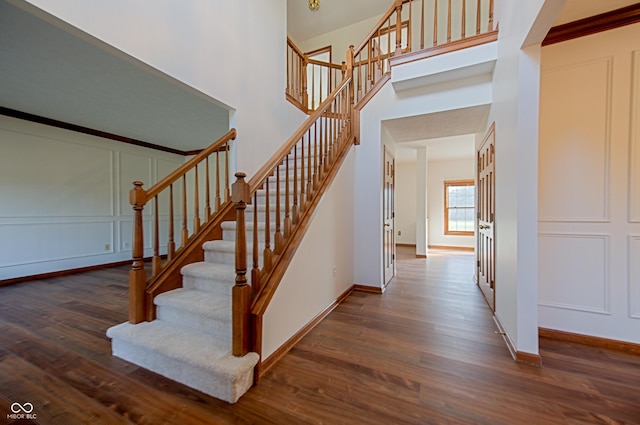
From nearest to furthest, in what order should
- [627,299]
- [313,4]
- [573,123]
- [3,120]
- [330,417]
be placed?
[330,417] → [627,299] → [573,123] → [3,120] → [313,4]

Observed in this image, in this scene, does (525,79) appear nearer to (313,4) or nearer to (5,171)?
(313,4)

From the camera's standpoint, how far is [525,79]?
5.61 feet

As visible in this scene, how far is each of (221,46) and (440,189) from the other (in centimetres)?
695

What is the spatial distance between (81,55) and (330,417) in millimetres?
3535

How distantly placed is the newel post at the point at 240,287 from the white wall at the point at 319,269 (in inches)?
6.3

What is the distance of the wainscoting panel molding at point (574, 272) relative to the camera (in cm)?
192

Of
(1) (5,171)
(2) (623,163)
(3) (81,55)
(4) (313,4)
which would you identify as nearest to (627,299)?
(2) (623,163)

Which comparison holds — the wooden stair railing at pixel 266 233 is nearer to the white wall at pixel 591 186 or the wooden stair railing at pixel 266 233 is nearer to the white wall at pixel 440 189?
the white wall at pixel 591 186

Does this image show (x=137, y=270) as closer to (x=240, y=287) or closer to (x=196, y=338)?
(x=196, y=338)

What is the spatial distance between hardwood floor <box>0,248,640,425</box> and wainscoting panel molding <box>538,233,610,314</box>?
Result: 0.35 metres

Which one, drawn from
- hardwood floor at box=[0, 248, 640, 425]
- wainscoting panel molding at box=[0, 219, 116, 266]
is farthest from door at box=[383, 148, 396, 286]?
wainscoting panel molding at box=[0, 219, 116, 266]

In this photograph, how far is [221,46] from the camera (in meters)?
2.65

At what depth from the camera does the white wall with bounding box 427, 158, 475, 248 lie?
7.23 meters

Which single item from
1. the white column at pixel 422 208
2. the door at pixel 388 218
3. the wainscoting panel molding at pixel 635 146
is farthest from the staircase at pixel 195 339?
the white column at pixel 422 208
